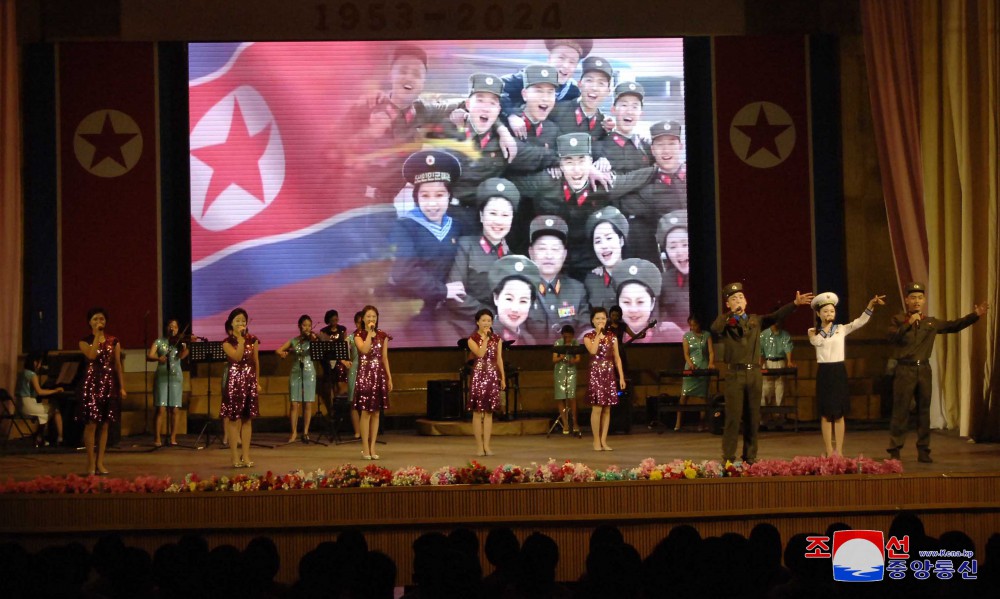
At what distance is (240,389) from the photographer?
33.2 feet

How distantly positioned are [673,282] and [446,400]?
12.0 ft

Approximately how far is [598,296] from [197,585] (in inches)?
399

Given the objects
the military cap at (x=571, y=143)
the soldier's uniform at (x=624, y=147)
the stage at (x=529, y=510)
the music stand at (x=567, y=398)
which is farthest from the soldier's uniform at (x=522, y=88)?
the stage at (x=529, y=510)

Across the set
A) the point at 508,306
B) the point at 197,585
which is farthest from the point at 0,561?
the point at 508,306

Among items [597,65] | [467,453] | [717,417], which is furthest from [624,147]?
[467,453]

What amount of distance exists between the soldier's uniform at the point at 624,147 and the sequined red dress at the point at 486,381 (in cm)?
477

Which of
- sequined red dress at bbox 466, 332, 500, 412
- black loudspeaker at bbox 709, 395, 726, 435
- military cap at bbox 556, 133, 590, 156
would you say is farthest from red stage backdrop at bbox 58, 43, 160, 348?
black loudspeaker at bbox 709, 395, 726, 435

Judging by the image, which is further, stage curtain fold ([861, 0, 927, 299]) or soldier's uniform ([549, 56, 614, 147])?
soldier's uniform ([549, 56, 614, 147])

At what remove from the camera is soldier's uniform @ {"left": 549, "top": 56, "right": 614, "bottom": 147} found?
1461 cm

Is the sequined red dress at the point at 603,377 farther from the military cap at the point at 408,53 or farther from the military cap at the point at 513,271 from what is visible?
the military cap at the point at 408,53

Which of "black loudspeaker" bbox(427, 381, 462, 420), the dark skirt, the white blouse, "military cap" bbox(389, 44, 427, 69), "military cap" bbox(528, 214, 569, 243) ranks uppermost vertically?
"military cap" bbox(389, 44, 427, 69)

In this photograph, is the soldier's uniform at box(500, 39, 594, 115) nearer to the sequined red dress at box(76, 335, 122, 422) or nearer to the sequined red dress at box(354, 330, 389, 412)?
the sequined red dress at box(354, 330, 389, 412)

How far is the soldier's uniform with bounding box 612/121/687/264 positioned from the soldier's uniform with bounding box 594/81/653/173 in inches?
10.0

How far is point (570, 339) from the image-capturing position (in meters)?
13.4
